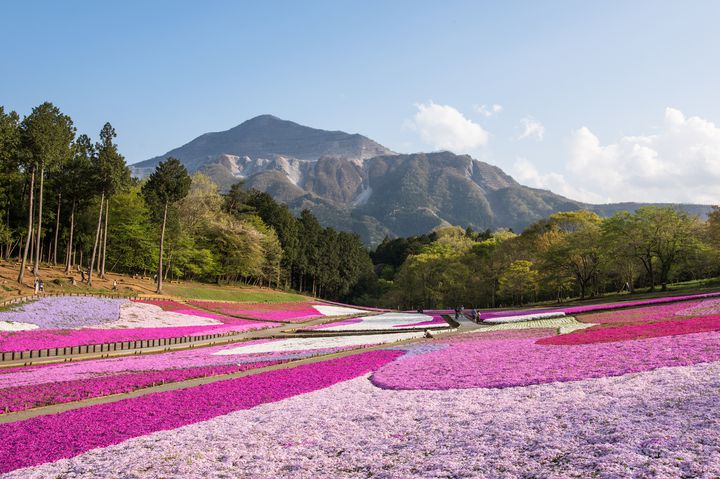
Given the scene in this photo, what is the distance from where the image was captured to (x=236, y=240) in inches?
3595

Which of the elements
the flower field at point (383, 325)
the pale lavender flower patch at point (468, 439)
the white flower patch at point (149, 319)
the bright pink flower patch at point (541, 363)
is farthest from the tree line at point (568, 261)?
the pale lavender flower patch at point (468, 439)

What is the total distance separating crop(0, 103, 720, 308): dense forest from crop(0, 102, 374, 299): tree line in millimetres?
221

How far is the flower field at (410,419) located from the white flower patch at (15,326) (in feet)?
41.8

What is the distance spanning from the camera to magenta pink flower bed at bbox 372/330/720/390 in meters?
16.6

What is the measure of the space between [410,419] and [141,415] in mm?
8301

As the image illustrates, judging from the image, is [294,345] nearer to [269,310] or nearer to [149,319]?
[149,319]

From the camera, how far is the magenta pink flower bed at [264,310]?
62406mm

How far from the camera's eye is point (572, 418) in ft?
36.6

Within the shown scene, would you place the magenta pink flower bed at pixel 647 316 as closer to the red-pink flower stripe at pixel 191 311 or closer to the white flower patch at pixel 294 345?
the white flower patch at pixel 294 345

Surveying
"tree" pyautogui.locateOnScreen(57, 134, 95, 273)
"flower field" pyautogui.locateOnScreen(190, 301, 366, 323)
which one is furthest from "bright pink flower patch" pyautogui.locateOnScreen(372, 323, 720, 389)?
"tree" pyautogui.locateOnScreen(57, 134, 95, 273)

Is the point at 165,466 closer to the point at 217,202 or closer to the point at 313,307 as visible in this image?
the point at 313,307

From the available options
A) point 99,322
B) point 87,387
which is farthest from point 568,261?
point 87,387

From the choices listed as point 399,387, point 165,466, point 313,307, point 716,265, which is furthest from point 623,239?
point 165,466

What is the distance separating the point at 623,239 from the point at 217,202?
70.9 m
